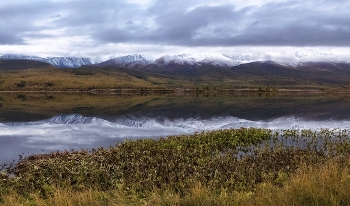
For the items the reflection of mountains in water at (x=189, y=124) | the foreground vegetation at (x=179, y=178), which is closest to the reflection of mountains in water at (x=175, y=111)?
the reflection of mountains in water at (x=189, y=124)

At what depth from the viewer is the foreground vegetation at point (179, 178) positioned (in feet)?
37.0

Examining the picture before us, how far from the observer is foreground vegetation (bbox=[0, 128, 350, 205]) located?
11289 mm

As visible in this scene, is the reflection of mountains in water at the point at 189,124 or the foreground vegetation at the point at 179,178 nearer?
the foreground vegetation at the point at 179,178

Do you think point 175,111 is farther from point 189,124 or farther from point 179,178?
point 179,178

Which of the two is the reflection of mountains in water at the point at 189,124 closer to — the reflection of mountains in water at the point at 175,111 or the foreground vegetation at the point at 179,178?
the reflection of mountains in water at the point at 175,111

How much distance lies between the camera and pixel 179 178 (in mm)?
16312

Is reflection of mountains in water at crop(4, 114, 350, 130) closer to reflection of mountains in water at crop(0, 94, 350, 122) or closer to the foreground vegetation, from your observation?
reflection of mountains in water at crop(0, 94, 350, 122)

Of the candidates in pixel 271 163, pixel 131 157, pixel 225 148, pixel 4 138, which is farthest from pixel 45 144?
pixel 271 163

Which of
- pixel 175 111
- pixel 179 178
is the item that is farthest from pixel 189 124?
pixel 179 178

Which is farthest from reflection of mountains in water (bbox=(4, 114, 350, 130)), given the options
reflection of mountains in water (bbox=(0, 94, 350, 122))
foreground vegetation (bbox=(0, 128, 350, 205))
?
foreground vegetation (bbox=(0, 128, 350, 205))

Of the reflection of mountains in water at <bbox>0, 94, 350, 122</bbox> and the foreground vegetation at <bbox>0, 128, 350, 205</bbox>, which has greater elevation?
the foreground vegetation at <bbox>0, 128, 350, 205</bbox>

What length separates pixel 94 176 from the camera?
17.0m

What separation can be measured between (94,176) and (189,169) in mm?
4678

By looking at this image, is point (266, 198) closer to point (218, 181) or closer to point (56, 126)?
point (218, 181)
